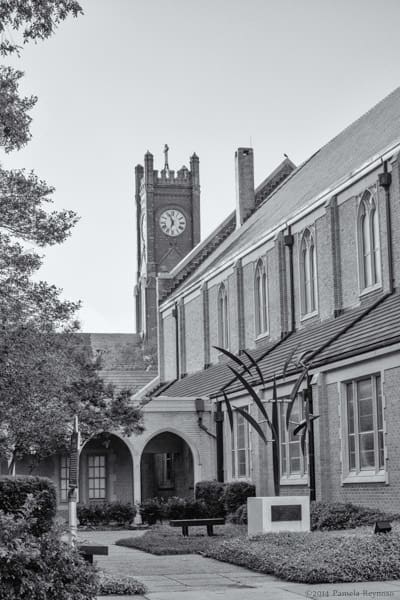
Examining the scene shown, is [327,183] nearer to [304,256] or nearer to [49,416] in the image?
[304,256]

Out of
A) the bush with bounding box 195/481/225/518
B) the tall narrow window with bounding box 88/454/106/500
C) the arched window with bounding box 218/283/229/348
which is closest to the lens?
the bush with bounding box 195/481/225/518

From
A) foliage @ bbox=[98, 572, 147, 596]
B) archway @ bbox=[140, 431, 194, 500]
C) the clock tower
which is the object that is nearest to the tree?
foliage @ bbox=[98, 572, 147, 596]

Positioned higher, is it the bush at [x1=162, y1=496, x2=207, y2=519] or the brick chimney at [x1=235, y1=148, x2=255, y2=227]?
the brick chimney at [x1=235, y1=148, x2=255, y2=227]

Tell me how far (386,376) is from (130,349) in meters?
82.0

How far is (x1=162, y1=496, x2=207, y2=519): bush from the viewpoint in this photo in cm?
2909

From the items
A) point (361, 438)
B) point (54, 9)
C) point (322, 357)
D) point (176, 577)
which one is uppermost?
point (54, 9)

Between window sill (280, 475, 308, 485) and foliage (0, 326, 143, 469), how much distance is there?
20.6 ft

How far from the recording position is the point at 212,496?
3228 cm

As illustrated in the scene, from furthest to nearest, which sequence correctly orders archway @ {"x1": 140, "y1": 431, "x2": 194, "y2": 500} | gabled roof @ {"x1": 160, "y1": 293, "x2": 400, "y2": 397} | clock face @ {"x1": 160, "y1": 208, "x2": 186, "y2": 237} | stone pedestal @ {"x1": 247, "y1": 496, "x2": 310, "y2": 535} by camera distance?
1. clock face @ {"x1": 160, "y1": 208, "x2": 186, "y2": 237}
2. archway @ {"x1": 140, "y1": 431, "x2": 194, "y2": 500}
3. gabled roof @ {"x1": 160, "y1": 293, "x2": 400, "y2": 397}
4. stone pedestal @ {"x1": 247, "y1": 496, "x2": 310, "y2": 535}

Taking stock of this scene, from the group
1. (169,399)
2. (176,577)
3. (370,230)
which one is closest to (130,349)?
(169,399)

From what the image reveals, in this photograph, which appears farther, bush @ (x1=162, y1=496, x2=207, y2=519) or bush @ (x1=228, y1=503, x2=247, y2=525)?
bush @ (x1=162, y1=496, x2=207, y2=519)

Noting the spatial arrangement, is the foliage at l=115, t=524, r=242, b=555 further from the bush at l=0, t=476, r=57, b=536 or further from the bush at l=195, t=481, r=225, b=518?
the bush at l=195, t=481, r=225, b=518

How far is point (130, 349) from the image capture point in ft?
344

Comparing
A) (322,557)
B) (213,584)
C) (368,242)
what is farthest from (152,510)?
(213,584)
